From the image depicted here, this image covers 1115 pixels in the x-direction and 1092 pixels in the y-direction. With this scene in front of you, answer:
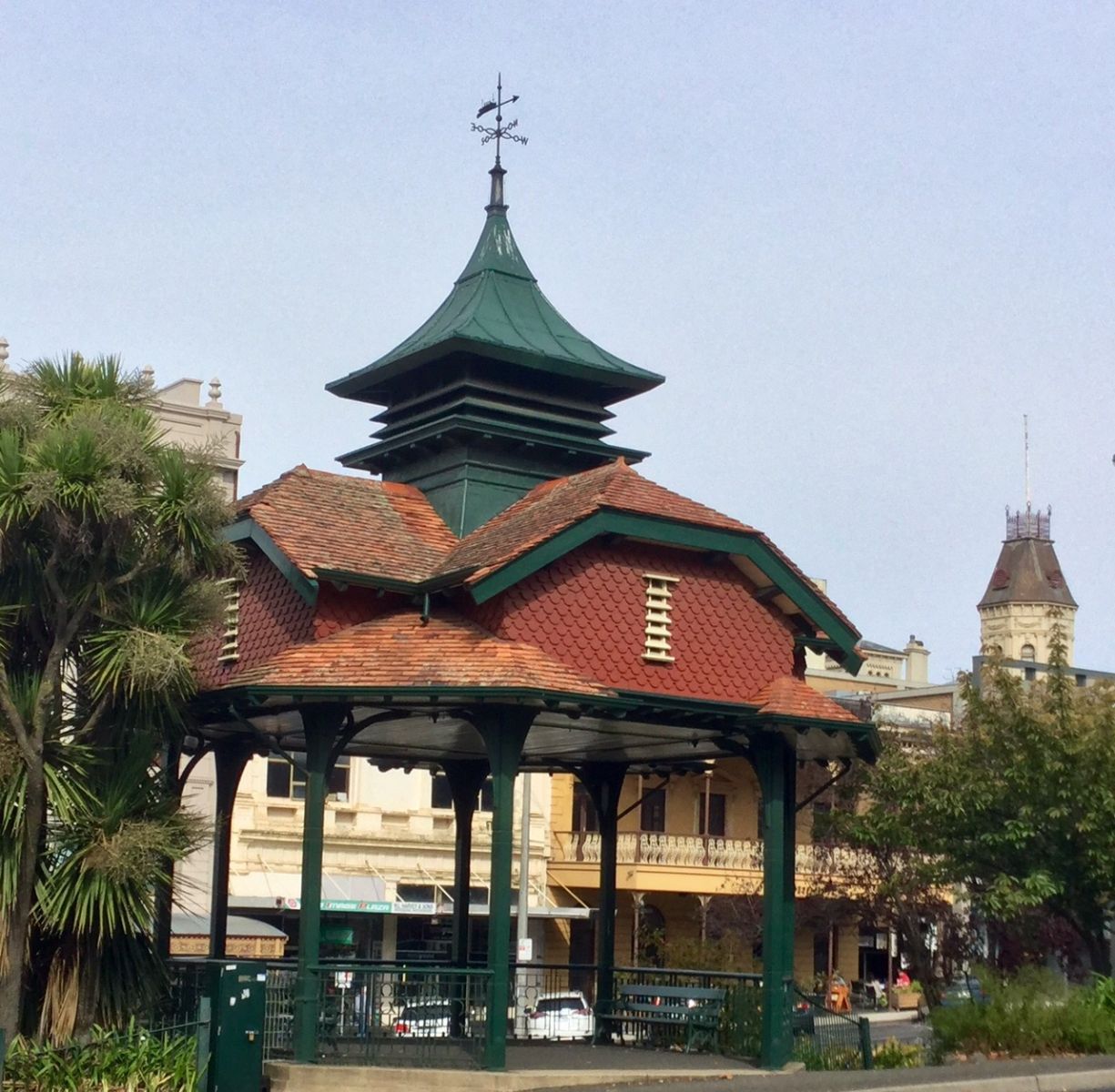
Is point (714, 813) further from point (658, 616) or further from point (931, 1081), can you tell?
point (931, 1081)

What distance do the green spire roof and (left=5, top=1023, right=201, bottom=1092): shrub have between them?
1047 centimetres

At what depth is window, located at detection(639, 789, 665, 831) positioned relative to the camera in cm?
5491

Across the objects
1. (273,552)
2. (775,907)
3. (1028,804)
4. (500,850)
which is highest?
(273,552)

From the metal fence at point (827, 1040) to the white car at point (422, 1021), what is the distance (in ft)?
14.6

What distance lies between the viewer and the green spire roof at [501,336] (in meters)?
25.4

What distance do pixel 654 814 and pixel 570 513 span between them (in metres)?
34.6

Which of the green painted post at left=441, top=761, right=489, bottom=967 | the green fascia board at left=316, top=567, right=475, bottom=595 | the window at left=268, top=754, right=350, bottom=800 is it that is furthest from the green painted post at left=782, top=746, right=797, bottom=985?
the window at left=268, top=754, right=350, bottom=800

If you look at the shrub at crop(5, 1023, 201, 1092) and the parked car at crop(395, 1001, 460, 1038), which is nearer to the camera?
the shrub at crop(5, 1023, 201, 1092)

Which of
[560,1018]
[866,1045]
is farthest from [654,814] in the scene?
[866,1045]

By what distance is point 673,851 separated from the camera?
53.2 meters

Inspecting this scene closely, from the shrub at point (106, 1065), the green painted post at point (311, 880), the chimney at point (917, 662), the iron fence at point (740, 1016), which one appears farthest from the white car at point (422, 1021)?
the chimney at point (917, 662)

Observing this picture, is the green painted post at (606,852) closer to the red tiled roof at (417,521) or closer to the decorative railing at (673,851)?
the red tiled roof at (417,521)

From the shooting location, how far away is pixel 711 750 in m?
25.7

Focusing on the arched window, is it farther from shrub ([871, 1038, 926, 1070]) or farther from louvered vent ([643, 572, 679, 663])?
louvered vent ([643, 572, 679, 663])
